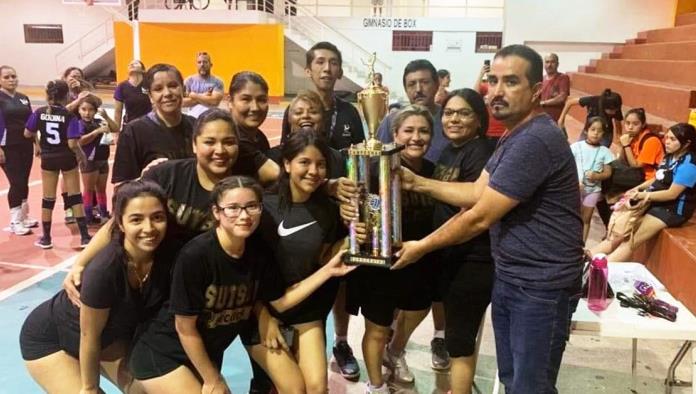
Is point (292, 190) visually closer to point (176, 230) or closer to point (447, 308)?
point (176, 230)

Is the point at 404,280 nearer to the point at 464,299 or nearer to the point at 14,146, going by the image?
the point at 464,299

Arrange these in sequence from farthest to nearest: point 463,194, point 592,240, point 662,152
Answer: point 592,240 → point 662,152 → point 463,194

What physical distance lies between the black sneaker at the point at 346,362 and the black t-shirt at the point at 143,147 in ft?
4.95

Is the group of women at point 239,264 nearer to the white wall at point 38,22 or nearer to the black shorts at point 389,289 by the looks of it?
the black shorts at point 389,289

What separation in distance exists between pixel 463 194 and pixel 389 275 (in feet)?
2.12

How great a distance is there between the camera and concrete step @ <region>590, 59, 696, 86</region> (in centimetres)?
743

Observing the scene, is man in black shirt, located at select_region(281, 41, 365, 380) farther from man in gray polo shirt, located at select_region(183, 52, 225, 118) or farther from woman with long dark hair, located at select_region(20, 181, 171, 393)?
man in gray polo shirt, located at select_region(183, 52, 225, 118)

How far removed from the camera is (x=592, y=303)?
2867mm

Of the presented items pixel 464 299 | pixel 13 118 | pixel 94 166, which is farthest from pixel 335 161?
pixel 13 118

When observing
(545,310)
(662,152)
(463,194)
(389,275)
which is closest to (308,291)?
(389,275)

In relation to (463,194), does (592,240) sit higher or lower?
lower

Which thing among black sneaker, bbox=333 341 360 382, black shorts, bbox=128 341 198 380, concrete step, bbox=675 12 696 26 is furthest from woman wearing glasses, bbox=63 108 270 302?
concrete step, bbox=675 12 696 26

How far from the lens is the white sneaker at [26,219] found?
6152mm

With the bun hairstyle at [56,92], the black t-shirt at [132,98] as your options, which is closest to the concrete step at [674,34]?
the black t-shirt at [132,98]
